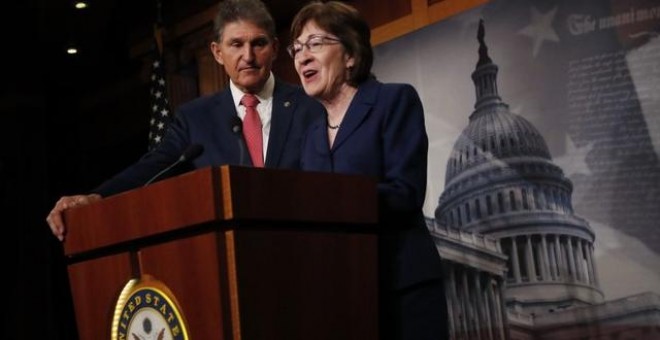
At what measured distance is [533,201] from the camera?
4172 millimetres

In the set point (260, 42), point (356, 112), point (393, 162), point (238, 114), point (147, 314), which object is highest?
point (260, 42)

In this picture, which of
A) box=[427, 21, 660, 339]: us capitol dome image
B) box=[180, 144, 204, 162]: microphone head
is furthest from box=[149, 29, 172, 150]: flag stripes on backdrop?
box=[180, 144, 204, 162]: microphone head

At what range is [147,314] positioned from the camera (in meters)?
1.67

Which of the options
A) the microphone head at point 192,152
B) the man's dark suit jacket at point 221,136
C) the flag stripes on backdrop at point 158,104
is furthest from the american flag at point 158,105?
the microphone head at point 192,152

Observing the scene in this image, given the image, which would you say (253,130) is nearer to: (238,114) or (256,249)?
(238,114)

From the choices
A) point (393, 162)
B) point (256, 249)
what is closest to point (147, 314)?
point (256, 249)

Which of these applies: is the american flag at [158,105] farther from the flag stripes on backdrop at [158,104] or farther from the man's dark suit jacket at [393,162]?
the man's dark suit jacket at [393,162]

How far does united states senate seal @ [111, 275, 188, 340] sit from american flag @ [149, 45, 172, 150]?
11.9 ft

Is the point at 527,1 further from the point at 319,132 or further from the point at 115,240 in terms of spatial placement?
the point at 115,240

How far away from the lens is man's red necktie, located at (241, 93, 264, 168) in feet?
6.75

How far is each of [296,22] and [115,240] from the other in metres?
0.54

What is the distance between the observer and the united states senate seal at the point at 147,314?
5.26 feet

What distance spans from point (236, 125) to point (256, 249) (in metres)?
0.60

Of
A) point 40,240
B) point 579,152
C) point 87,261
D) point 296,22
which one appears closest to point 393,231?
point 296,22
